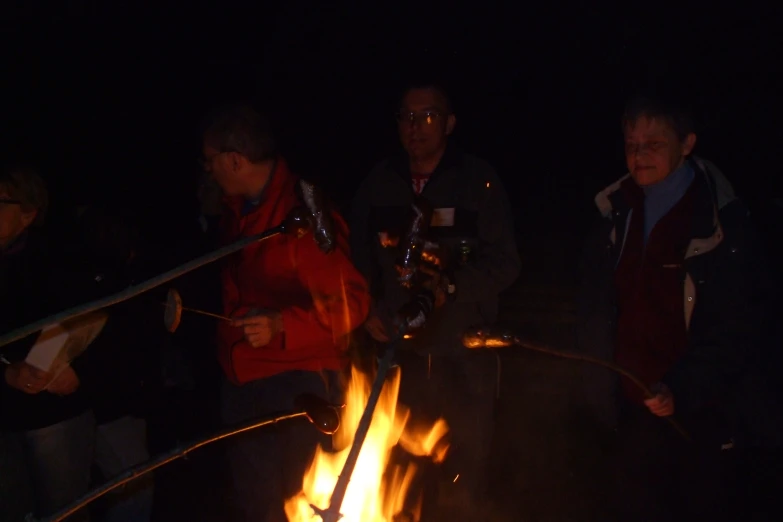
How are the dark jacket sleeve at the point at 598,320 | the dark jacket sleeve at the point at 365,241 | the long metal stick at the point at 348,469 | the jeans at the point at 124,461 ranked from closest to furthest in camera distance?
the long metal stick at the point at 348,469 < the dark jacket sleeve at the point at 598,320 < the jeans at the point at 124,461 < the dark jacket sleeve at the point at 365,241

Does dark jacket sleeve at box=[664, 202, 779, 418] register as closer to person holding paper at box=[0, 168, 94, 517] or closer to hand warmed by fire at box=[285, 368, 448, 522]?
hand warmed by fire at box=[285, 368, 448, 522]

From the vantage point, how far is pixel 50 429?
3686 millimetres

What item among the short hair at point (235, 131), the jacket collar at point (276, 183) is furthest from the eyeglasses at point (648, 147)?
the short hair at point (235, 131)

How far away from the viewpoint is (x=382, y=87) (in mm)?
8195

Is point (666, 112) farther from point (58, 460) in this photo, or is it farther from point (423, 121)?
A: point (58, 460)

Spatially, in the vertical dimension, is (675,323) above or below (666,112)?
below

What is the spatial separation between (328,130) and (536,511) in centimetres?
429

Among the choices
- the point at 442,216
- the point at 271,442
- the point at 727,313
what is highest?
the point at 442,216

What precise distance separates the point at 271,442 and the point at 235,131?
1444mm

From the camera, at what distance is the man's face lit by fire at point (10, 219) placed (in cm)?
357

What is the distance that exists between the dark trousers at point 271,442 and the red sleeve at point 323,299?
235mm

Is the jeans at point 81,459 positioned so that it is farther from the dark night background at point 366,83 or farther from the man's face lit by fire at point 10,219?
the dark night background at point 366,83

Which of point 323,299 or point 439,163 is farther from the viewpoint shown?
point 439,163

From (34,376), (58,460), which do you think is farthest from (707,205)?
(58,460)
